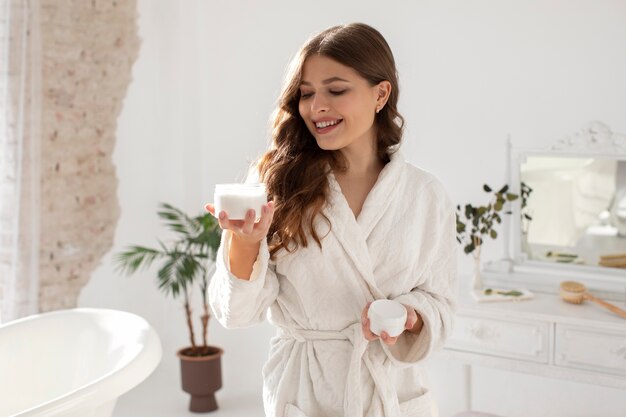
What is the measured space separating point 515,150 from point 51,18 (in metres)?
2.05

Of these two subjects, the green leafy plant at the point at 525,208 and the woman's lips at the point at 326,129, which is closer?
the woman's lips at the point at 326,129

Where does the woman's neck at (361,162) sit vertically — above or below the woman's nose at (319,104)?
below

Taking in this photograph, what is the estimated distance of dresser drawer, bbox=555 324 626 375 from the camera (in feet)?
9.31

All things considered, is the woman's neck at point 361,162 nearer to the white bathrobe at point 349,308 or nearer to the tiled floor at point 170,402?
the white bathrobe at point 349,308

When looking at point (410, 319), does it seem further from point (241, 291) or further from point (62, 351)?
point (62, 351)

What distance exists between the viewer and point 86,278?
3.91 m

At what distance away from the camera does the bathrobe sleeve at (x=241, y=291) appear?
1.66m

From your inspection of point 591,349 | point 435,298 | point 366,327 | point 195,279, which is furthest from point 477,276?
point 366,327

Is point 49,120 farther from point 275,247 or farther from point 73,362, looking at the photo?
point 275,247

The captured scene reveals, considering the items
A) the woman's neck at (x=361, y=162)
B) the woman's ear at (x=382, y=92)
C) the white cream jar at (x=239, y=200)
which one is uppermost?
the woman's ear at (x=382, y=92)

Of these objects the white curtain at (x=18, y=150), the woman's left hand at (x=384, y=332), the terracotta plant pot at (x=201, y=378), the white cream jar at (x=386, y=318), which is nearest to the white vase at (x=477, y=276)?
the terracotta plant pot at (x=201, y=378)

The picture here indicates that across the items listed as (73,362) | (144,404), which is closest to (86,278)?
(144,404)

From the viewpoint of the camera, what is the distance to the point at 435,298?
186 centimetres

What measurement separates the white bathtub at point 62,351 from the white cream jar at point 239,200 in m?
1.09
